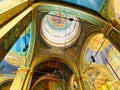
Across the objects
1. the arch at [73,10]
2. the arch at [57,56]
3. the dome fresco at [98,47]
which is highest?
the dome fresco at [98,47]

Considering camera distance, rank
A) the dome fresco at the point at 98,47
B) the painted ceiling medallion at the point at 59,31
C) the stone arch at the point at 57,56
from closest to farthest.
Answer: the stone arch at the point at 57,56 → the painted ceiling medallion at the point at 59,31 → the dome fresco at the point at 98,47

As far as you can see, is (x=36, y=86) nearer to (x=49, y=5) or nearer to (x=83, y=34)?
(x=83, y=34)

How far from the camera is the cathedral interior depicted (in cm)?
631

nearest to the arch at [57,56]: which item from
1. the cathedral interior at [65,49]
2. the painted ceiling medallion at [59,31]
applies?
the cathedral interior at [65,49]

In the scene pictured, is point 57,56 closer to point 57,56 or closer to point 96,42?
point 57,56

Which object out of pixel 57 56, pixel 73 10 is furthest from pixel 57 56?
pixel 73 10

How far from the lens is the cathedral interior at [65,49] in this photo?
631cm

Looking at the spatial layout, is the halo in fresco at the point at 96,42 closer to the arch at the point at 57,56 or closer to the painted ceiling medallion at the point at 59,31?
the painted ceiling medallion at the point at 59,31

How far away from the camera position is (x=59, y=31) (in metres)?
11.2

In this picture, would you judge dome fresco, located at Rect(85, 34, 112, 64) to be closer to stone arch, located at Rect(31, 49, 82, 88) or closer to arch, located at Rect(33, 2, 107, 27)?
stone arch, located at Rect(31, 49, 82, 88)

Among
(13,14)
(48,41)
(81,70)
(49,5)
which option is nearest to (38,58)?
(48,41)

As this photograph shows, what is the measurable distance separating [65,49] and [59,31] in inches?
73.8

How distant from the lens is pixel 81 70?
9.09m

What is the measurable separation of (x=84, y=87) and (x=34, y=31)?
4.16 m
